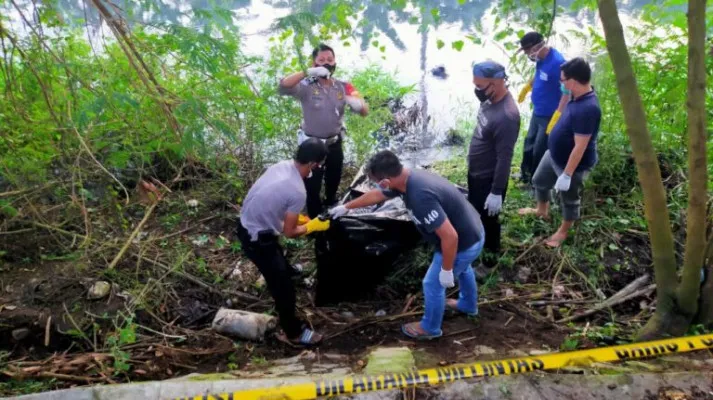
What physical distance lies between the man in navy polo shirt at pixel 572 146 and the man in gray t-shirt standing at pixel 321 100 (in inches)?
59.7

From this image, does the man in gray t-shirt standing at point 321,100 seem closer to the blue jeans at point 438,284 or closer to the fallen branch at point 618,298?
the blue jeans at point 438,284

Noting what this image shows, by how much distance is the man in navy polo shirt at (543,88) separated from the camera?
13.1 feet

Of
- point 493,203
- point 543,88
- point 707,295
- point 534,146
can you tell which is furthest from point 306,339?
point 543,88

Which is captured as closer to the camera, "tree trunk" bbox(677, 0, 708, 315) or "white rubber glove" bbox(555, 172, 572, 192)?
"tree trunk" bbox(677, 0, 708, 315)

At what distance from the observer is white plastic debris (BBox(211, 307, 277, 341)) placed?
318 centimetres

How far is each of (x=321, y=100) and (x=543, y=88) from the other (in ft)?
6.26

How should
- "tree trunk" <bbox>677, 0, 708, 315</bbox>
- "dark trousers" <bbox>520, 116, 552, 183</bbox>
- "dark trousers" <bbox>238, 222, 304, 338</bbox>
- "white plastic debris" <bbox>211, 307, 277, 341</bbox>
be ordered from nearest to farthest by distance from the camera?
"tree trunk" <bbox>677, 0, 708, 315</bbox>
"dark trousers" <bbox>238, 222, 304, 338</bbox>
"white plastic debris" <bbox>211, 307, 277, 341</bbox>
"dark trousers" <bbox>520, 116, 552, 183</bbox>

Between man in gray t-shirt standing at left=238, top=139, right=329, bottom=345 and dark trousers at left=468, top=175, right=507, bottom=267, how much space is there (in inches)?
48.8

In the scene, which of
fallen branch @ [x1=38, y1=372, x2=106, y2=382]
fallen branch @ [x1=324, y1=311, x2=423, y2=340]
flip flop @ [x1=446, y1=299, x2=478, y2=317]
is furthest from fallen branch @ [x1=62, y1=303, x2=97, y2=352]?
flip flop @ [x1=446, y1=299, x2=478, y2=317]

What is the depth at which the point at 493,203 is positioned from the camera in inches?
133

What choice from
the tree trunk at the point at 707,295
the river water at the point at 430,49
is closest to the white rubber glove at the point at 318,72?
the river water at the point at 430,49

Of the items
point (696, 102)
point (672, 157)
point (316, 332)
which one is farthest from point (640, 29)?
point (316, 332)

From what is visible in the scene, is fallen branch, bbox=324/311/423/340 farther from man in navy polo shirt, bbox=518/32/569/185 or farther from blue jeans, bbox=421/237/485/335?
man in navy polo shirt, bbox=518/32/569/185

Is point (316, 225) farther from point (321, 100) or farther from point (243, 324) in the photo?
point (321, 100)
